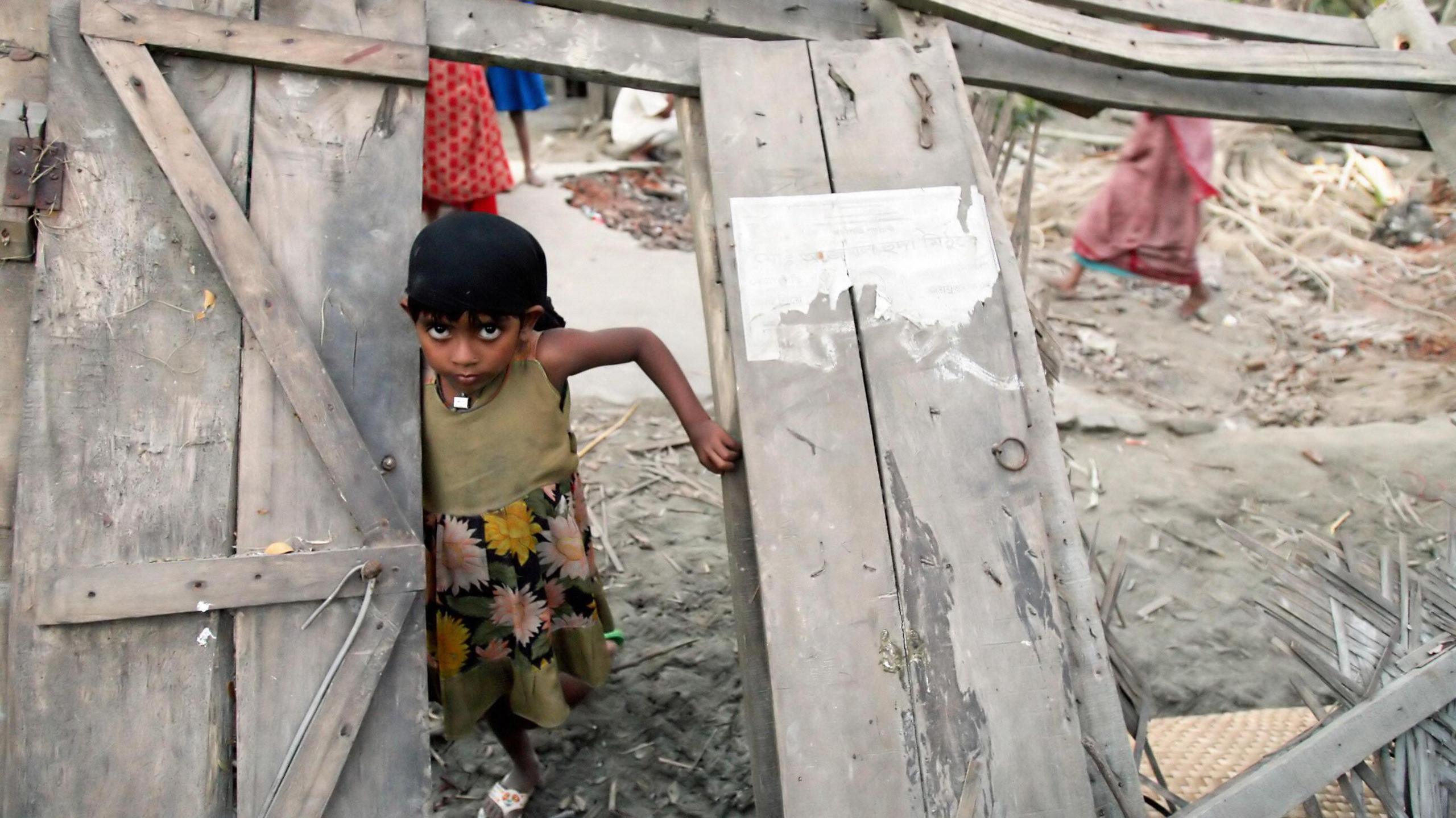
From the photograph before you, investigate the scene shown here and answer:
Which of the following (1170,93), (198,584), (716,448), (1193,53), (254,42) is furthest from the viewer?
(1170,93)

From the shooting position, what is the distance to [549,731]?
2867mm

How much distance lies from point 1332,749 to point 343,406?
2.03 meters

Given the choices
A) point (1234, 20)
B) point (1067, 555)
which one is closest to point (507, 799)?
point (1067, 555)

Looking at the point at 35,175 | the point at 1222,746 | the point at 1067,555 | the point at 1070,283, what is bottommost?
the point at 1222,746

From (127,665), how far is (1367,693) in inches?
93.3

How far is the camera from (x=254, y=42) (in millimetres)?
1957

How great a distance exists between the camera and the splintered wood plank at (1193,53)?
2.34m

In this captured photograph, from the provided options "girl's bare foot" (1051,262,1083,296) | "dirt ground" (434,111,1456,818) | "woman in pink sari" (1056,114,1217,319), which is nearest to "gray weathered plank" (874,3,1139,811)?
"dirt ground" (434,111,1456,818)

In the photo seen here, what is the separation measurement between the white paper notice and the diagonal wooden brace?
767 millimetres

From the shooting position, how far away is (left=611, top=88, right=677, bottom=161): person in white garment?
7.35m

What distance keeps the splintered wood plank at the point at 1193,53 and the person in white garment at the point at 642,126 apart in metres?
5.13

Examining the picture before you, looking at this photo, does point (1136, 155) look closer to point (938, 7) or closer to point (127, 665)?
point (938, 7)

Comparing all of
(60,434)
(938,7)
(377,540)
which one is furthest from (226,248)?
(938,7)

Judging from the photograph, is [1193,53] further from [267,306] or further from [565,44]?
[267,306]
